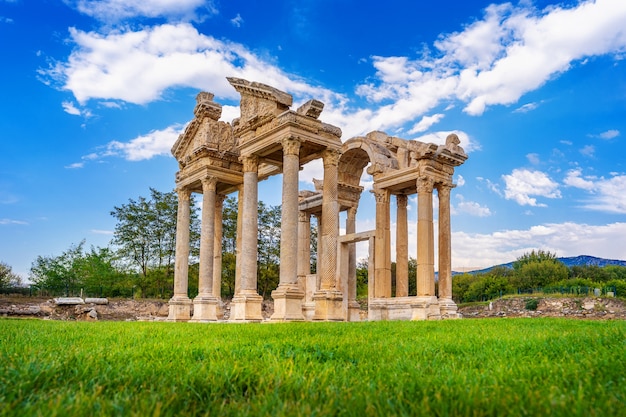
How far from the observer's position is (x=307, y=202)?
1256 inches

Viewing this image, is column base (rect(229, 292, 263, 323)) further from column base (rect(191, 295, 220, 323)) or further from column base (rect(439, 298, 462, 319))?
column base (rect(439, 298, 462, 319))

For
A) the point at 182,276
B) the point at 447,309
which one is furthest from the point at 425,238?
the point at 182,276

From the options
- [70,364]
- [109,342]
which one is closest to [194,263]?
[109,342]

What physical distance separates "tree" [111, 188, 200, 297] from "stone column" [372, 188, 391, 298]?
26569 millimetres

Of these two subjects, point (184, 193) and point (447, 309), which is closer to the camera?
point (447, 309)

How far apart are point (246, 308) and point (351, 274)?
9028 millimetres

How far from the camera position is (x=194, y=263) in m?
49.8

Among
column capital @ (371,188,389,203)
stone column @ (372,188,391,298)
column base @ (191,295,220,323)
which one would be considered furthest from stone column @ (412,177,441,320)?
column base @ (191,295,220,323)

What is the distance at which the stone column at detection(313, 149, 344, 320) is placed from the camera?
2158 centimetres

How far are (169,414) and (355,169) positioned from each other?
91.2 feet

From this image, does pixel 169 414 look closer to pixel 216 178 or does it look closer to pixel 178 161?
pixel 216 178

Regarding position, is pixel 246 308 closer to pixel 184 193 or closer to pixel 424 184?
pixel 184 193

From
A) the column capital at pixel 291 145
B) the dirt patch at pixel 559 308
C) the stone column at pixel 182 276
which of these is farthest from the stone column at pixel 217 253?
the dirt patch at pixel 559 308

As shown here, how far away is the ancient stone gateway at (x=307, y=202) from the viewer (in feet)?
71.3
